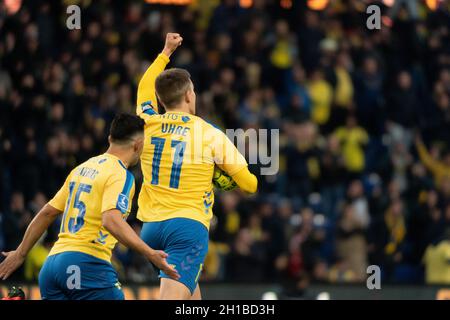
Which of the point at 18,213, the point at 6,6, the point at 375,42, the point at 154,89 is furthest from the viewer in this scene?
the point at 375,42

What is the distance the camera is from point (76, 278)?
8.25 meters

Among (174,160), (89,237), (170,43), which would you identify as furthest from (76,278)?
(170,43)

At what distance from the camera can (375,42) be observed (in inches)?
810

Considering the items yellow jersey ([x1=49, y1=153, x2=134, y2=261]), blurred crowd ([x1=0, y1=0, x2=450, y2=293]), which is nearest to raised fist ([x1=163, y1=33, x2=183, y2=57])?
yellow jersey ([x1=49, y1=153, x2=134, y2=261])

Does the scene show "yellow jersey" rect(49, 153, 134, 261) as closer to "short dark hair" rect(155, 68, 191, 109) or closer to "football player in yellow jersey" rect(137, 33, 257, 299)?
"football player in yellow jersey" rect(137, 33, 257, 299)

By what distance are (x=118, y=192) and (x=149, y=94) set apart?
1.39 metres

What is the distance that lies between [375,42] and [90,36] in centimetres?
527

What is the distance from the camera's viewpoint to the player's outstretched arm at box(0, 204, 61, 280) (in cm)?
864

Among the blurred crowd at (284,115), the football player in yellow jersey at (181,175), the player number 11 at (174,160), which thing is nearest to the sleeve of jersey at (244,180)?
the football player in yellow jersey at (181,175)

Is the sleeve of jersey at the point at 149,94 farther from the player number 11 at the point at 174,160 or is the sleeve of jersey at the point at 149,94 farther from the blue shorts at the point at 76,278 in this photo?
the blue shorts at the point at 76,278

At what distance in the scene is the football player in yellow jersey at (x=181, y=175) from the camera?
8.80 m

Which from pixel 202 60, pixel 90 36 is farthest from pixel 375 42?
pixel 90 36
